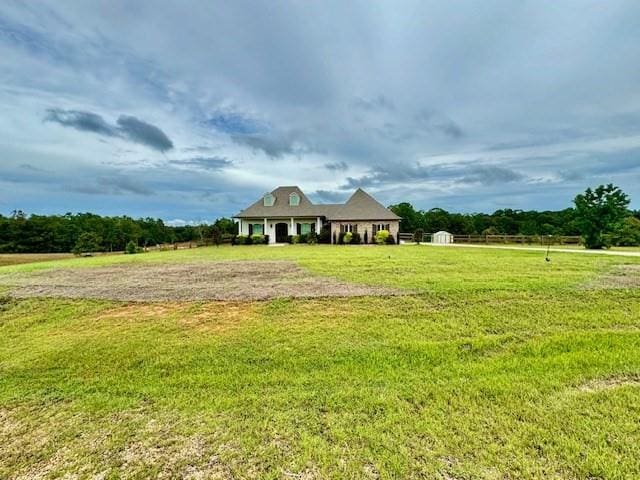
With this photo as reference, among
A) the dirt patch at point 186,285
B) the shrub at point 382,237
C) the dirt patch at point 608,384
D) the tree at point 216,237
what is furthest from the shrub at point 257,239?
the dirt patch at point 608,384

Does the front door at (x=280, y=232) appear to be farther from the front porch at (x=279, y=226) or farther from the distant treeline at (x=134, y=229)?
the distant treeline at (x=134, y=229)

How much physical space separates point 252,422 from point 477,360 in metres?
3.34

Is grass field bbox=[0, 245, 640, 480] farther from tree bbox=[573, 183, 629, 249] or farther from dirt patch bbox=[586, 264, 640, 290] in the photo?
tree bbox=[573, 183, 629, 249]

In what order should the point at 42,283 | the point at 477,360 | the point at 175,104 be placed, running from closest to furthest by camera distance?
the point at 477,360, the point at 42,283, the point at 175,104

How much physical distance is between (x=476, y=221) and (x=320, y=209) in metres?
32.5

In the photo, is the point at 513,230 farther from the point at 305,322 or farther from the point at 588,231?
the point at 305,322

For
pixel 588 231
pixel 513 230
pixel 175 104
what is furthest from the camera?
pixel 513 230

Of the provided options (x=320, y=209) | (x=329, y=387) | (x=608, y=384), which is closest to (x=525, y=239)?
(x=320, y=209)

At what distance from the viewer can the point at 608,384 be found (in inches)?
160

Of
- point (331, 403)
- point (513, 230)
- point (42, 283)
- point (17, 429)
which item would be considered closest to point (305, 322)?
point (331, 403)

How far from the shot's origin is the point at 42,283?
10.1 meters

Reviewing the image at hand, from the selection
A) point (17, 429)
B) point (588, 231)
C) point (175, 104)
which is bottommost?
point (17, 429)

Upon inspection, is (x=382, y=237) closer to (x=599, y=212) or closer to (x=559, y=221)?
(x=599, y=212)

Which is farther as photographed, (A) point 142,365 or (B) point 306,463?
(A) point 142,365
